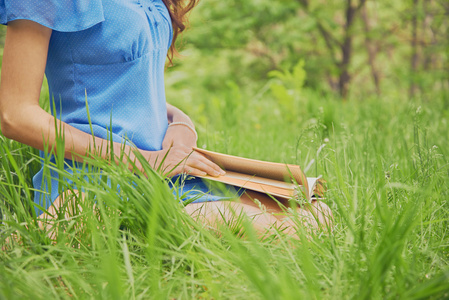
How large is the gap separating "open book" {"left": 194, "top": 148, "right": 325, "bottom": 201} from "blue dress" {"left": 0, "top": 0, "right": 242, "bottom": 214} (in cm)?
11

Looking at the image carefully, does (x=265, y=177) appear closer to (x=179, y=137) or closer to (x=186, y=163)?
(x=186, y=163)

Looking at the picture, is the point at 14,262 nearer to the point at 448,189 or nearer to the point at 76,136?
the point at 76,136

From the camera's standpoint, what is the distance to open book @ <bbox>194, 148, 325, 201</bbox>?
48.5 inches

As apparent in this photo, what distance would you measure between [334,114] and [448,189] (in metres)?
1.95

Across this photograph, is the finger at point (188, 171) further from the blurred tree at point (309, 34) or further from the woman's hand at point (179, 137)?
the blurred tree at point (309, 34)

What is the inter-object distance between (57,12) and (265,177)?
820 millimetres

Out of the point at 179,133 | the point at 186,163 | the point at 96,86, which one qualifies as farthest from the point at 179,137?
the point at 96,86

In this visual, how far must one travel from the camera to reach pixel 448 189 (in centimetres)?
142

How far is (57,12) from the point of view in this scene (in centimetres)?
113

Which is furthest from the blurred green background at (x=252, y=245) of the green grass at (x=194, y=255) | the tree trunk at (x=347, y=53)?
the tree trunk at (x=347, y=53)

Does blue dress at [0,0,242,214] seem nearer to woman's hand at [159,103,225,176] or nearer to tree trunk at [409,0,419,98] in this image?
woman's hand at [159,103,225,176]

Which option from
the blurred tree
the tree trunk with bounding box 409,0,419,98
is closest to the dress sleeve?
the blurred tree

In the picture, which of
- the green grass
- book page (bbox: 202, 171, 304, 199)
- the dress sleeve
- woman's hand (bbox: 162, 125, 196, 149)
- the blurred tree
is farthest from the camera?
the blurred tree

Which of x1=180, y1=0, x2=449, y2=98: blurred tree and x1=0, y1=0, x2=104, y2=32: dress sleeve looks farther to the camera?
x1=180, y1=0, x2=449, y2=98: blurred tree
